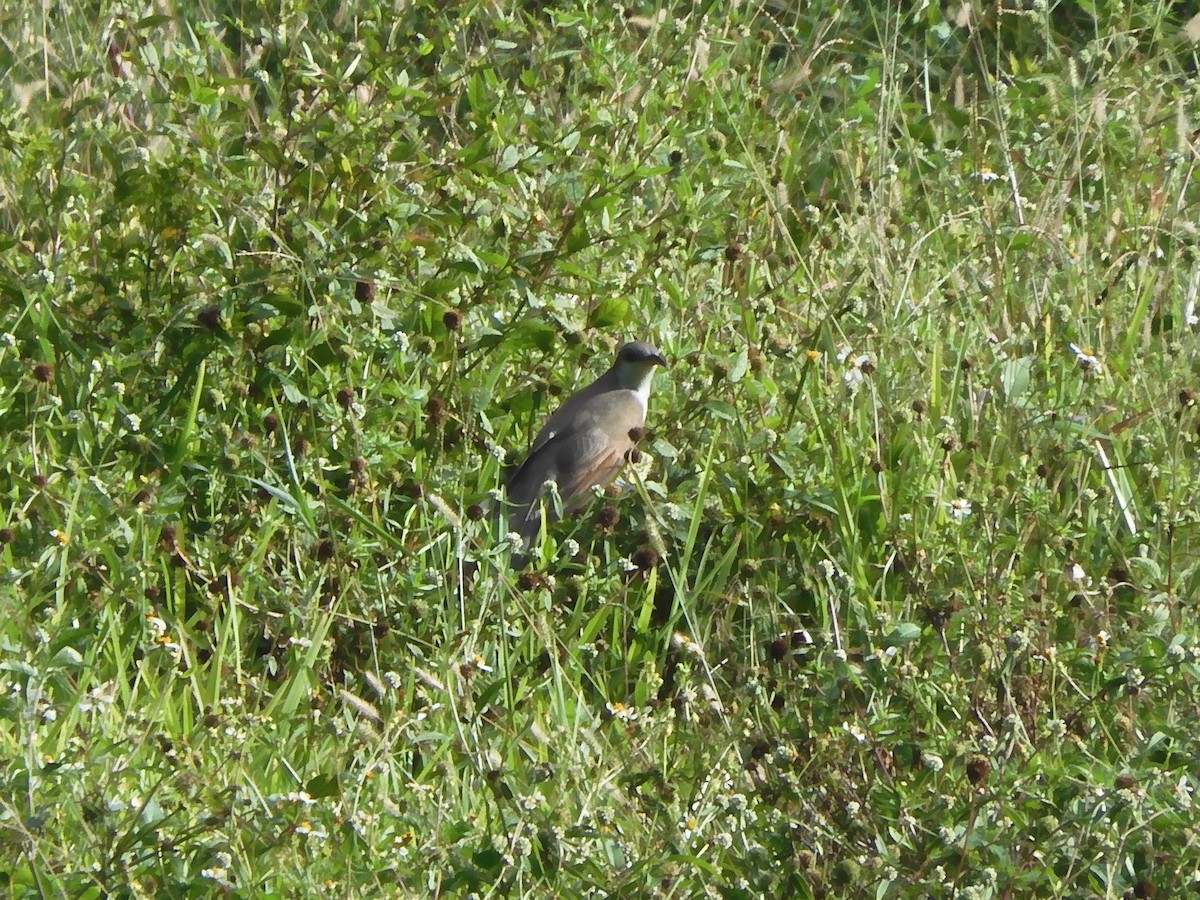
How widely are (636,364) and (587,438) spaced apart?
0.30 meters

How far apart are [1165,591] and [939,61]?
4.58 meters

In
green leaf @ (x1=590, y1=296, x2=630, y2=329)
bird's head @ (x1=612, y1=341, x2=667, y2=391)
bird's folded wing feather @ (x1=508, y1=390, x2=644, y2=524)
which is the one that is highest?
green leaf @ (x1=590, y1=296, x2=630, y2=329)

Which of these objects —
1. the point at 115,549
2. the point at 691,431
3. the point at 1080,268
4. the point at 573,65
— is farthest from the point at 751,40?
the point at 115,549

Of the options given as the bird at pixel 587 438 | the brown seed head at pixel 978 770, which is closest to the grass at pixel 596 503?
the brown seed head at pixel 978 770

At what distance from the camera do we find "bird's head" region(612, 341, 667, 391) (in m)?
5.69

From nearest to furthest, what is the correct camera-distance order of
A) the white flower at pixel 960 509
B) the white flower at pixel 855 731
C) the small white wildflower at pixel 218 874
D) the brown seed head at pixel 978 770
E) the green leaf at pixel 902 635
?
the small white wildflower at pixel 218 874 < the brown seed head at pixel 978 770 < the white flower at pixel 855 731 < the green leaf at pixel 902 635 < the white flower at pixel 960 509

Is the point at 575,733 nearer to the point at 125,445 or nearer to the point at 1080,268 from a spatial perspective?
the point at 125,445

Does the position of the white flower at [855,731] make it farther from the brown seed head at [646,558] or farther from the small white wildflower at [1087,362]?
the small white wildflower at [1087,362]

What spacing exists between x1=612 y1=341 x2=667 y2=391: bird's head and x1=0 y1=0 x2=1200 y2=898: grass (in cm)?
9

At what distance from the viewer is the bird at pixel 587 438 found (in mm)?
5602

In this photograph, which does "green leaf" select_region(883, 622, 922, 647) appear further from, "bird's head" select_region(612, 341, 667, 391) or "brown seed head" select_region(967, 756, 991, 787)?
"bird's head" select_region(612, 341, 667, 391)

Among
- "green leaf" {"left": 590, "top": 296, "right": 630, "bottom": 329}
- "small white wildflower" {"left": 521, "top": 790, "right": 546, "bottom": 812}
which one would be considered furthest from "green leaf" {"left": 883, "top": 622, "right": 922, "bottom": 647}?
"green leaf" {"left": 590, "top": 296, "right": 630, "bottom": 329}

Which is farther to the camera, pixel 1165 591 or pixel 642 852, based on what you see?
pixel 1165 591

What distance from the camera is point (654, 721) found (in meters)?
3.96
